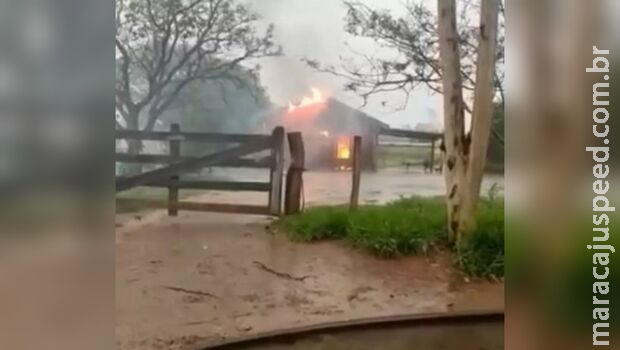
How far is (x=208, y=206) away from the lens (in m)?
1.12

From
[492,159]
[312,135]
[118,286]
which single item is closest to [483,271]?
[492,159]

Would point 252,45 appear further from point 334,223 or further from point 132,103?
point 334,223

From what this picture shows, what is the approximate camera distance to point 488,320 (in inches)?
39.5

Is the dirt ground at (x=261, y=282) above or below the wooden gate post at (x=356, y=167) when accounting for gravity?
below

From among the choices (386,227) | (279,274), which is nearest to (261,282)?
(279,274)

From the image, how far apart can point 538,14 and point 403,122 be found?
0.35 meters

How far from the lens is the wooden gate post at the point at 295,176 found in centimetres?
112

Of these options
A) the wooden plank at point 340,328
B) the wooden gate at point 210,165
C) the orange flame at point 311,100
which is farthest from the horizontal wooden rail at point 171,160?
the wooden plank at point 340,328

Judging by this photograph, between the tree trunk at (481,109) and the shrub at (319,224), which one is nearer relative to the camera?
the tree trunk at (481,109)

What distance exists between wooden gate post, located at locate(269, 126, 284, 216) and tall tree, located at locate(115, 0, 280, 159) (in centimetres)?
14

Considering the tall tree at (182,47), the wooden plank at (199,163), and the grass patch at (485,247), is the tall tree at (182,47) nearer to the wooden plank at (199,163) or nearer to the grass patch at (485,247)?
the wooden plank at (199,163)

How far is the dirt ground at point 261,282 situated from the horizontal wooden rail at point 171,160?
2.6 inches

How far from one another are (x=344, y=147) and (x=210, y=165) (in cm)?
25

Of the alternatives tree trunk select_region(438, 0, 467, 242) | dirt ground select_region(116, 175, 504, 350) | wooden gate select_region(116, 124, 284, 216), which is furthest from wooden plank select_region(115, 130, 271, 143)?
tree trunk select_region(438, 0, 467, 242)
